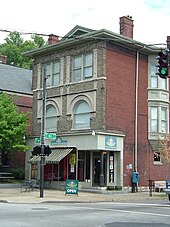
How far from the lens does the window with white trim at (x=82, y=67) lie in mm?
32344

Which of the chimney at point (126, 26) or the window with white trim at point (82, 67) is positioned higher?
the chimney at point (126, 26)

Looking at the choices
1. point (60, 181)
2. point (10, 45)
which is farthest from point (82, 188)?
point (10, 45)

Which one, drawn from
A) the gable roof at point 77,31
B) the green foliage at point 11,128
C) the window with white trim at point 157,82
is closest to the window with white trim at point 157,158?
the window with white trim at point 157,82

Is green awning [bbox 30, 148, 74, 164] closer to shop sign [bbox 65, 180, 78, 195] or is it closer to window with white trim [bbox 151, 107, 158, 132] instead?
shop sign [bbox 65, 180, 78, 195]

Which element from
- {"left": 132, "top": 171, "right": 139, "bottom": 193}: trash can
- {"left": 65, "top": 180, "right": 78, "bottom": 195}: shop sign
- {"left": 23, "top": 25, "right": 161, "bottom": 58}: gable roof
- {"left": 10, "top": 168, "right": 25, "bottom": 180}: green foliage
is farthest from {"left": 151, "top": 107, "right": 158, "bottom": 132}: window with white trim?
{"left": 10, "top": 168, "right": 25, "bottom": 180}: green foliage

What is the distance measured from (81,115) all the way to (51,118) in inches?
141

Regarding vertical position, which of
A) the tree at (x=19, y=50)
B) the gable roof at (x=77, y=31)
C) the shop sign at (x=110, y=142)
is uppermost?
the tree at (x=19, y=50)

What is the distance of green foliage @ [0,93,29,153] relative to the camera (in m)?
33.4

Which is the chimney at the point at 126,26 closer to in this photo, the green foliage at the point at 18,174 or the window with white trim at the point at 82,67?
the window with white trim at the point at 82,67

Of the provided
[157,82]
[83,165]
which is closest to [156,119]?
[157,82]

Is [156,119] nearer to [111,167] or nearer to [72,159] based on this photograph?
[111,167]

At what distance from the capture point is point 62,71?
34250mm

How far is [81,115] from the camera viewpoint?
32.5 meters

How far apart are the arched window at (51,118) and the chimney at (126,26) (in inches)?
323
